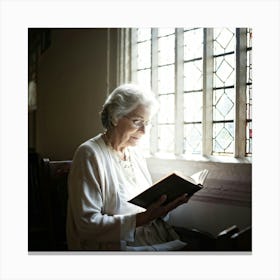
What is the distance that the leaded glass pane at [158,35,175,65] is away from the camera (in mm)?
2631

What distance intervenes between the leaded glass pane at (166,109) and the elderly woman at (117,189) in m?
0.08

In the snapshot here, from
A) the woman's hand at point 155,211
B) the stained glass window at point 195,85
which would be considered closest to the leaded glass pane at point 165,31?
the stained glass window at point 195,85

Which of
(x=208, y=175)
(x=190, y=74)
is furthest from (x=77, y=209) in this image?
(x=190, y=74)

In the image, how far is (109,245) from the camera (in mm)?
2439

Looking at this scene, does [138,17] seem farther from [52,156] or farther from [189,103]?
[52,156]

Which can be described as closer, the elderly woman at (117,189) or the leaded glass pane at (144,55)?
the elderly woman at (117,189)

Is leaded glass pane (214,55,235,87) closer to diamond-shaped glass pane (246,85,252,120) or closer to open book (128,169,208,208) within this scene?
diamond-shaped glass pane (246,85,252,120)

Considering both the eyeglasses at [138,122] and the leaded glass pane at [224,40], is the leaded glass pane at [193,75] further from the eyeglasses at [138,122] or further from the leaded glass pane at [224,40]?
the eyeglasses at [138,122]

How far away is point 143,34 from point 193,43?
0.32 meters

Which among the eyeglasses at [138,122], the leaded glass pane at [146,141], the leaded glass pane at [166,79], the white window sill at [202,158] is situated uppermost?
the leaded glass pane at [166,79]

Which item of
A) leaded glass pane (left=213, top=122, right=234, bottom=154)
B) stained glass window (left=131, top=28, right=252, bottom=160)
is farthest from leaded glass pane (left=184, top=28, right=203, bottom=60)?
leaded glass pane (left=213, top=122, right=234, bottom=154)

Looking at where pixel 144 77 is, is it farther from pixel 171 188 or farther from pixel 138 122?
pixel 171 188

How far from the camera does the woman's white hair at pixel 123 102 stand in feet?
8.14
